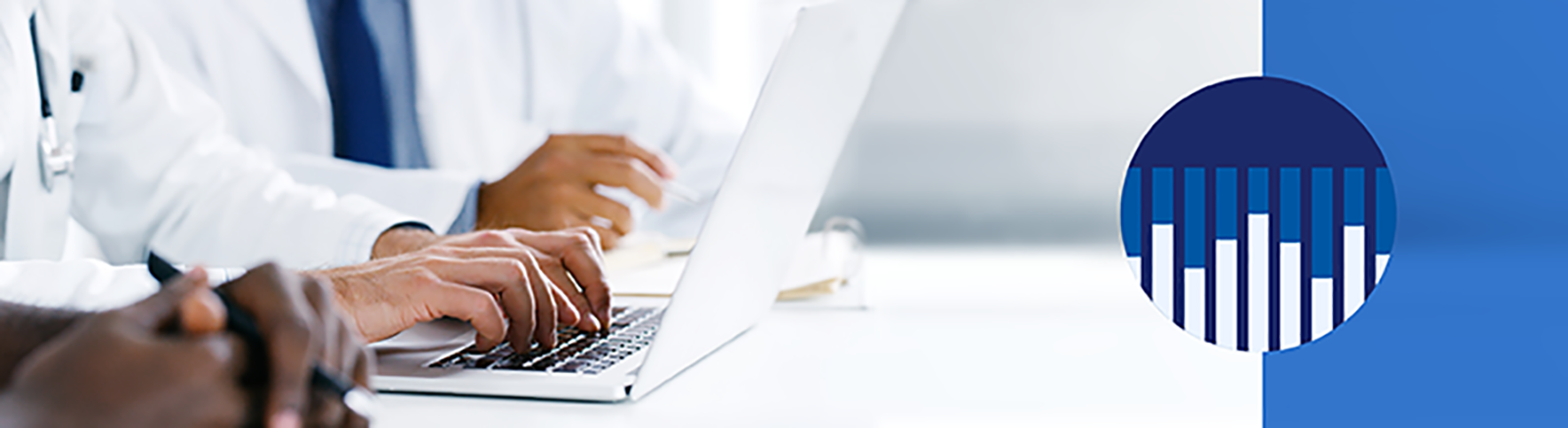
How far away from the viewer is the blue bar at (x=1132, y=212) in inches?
18.3

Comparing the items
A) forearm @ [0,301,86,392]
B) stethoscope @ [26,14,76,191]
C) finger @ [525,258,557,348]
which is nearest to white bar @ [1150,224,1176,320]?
finger @ [525,258,557,348]

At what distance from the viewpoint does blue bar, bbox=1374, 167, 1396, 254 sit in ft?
1.44

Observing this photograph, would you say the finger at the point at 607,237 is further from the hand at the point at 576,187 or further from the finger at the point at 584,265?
the finger at the point at 584,265

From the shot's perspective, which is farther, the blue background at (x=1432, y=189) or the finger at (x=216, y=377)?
the blue background at (x=1432, y=189)

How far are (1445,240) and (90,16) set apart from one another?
1.06 meters

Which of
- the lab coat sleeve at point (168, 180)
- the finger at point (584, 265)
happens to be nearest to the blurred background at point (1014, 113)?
the lab coat sleeve at point (168, 180)

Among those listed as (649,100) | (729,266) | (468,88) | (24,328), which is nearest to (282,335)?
(24,328)

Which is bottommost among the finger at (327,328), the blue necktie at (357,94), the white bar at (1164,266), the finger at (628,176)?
the finger at (327,328)

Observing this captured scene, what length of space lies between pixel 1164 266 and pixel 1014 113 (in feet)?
4.67

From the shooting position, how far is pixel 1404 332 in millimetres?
452

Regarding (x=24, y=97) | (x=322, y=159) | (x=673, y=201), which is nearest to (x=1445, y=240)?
(x=24, y=97)

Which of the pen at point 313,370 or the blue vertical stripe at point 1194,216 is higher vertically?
the blue vertical stripe at point 1194,216

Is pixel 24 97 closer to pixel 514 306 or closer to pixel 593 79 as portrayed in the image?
pixel 514 306

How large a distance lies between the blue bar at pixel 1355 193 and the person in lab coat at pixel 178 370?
41 centimetres
